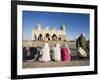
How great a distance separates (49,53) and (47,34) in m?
0.18

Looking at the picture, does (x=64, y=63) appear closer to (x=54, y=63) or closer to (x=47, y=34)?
(x=54, y=63)

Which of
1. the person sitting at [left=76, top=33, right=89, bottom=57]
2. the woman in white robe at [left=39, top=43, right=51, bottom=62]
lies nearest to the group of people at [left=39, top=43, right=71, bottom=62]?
the woman in white robe at [left=39, top=43, right=51, bottom=62]

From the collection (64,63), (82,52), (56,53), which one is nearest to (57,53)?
(56,53)

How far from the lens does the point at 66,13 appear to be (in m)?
1.98


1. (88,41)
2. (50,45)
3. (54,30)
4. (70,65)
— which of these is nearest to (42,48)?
(50,45)

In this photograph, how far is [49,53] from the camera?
6.35 ft

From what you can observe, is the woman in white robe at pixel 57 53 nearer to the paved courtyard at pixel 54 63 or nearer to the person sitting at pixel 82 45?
the paved courtyard at pixel 54 63

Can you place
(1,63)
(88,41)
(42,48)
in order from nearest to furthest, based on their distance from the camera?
1. (1,63)
2. (42,48)
3. (88,41)

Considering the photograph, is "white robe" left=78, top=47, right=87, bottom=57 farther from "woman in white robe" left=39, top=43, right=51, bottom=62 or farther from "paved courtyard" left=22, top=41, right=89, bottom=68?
"woman in white robe" left=39, top=43, right=51, bottom=62

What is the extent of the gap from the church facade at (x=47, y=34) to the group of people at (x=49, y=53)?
64 mm

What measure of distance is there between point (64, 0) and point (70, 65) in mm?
632

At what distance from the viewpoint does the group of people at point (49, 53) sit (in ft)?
6.19

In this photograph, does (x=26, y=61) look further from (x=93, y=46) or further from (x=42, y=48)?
(x=93, y=46)

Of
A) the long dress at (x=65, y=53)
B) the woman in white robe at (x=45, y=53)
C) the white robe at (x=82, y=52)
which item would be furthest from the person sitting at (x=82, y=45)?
the woman in white robe at (x=45, y=53)
